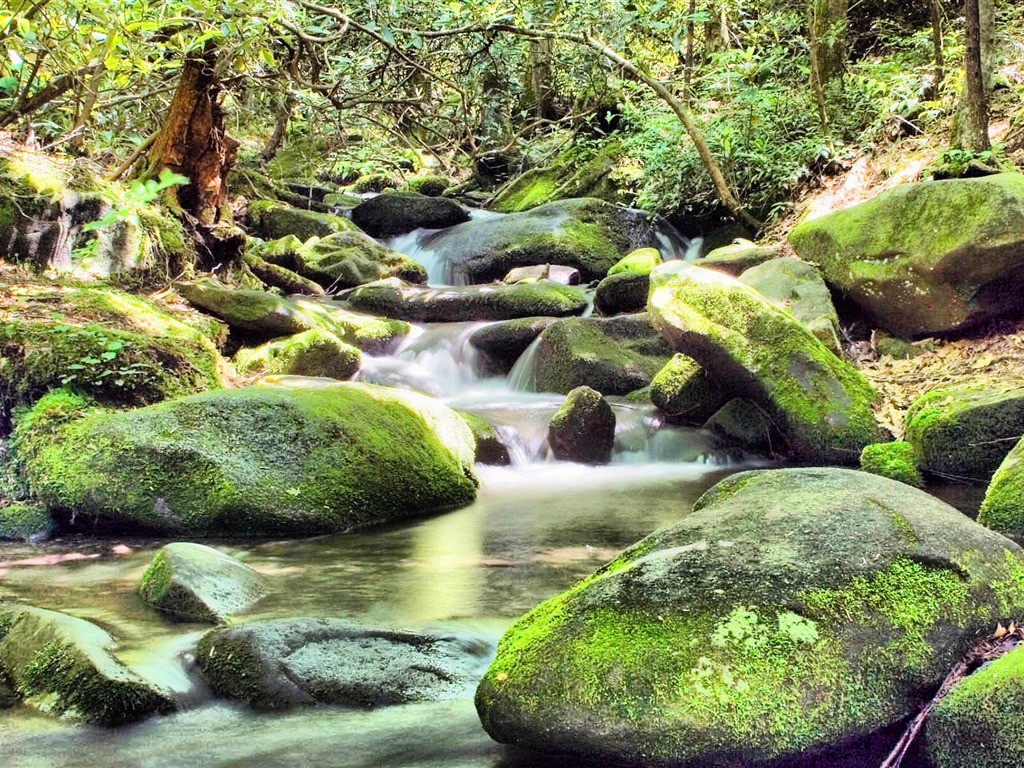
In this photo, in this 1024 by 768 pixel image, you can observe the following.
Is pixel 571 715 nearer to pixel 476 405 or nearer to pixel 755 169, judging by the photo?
pixel 476 405

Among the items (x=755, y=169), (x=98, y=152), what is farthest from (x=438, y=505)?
(x=755, y=169)

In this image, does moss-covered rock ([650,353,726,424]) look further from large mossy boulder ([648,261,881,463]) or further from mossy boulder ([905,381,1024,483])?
mossy boulder ([905,381,1024,483])

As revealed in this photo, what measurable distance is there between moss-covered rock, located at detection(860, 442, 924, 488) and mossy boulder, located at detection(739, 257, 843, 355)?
1617 mm

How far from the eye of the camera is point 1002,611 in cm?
264

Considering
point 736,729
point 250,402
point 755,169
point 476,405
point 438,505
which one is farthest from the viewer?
point 755,169

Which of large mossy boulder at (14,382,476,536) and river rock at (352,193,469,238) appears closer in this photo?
large mossy boulder at (14,382,476,536)

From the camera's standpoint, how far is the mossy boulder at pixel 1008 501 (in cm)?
443

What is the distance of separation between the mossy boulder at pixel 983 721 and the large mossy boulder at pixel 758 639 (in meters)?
0.16

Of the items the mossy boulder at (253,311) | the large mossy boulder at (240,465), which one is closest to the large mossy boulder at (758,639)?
the large mossy boulder at (240,465)

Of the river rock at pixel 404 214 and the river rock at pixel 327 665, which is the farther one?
the river rock at pixel 404 214

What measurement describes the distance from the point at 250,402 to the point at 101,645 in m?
2.90

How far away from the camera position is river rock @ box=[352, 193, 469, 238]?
16594mm

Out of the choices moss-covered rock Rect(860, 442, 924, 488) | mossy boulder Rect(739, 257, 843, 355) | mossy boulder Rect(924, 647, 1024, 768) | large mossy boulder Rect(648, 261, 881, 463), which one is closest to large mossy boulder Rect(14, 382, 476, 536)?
large mossy boulder Rect(648, 261, 881, 463)

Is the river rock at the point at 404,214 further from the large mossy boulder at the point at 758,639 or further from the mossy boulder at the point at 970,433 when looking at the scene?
the large mossy boulder at the point at 758,639
